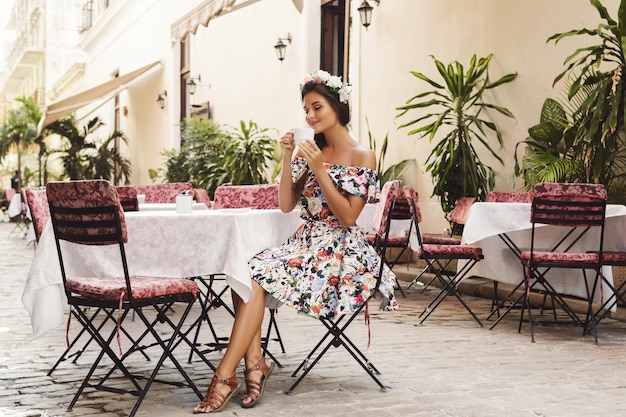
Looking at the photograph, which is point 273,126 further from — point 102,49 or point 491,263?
point 102,49

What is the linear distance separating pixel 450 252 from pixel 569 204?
1.07 meters

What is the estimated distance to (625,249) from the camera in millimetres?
5676

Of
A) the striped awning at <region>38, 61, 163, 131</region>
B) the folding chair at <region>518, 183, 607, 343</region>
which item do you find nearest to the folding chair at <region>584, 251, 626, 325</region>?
the folding chair at <region>518, 183, 607, 343</region>

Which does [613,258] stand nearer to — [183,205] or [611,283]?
[611,283]

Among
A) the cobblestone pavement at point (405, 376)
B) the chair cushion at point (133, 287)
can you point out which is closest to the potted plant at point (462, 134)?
the cobblestone pavement at point (405, 376)

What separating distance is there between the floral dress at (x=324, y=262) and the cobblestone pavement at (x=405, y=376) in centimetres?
43

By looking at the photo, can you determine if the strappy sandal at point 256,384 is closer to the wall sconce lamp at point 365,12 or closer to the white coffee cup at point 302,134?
the white coffee cup at point 302,134

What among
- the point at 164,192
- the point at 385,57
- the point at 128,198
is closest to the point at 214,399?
the point at 128,198

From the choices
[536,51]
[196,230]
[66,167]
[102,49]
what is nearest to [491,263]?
[536,51]

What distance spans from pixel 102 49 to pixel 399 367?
2317 cm

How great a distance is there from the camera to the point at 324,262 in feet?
12.0

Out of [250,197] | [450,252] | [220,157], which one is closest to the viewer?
[250,197]

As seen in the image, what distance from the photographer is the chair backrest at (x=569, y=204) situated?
5.24 meters

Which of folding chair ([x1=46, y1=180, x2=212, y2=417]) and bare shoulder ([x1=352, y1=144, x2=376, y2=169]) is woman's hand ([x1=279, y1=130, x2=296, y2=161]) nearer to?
bare shoulder ([x1=352, y1=144, x2=376, y2=169])
